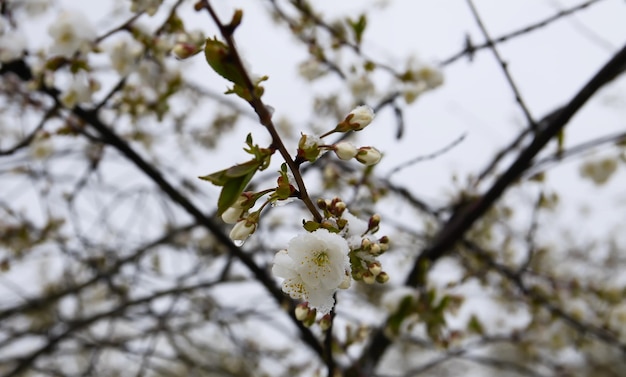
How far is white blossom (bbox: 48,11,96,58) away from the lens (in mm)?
1487

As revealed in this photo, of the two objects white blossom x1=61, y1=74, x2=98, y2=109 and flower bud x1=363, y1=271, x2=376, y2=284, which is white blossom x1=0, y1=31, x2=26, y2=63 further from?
flower bud x1=363, y1=271, x2=376, y2=284

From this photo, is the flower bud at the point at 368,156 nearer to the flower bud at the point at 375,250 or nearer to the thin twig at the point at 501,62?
the flower bud at the point at 375,250

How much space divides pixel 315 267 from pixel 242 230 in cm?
13

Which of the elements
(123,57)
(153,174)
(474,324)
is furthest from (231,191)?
(474,324)

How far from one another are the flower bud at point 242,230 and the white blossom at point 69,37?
3.64 feet

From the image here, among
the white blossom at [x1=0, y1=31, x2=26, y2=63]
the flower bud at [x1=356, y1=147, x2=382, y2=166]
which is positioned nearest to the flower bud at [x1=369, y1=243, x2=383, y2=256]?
the flower bud at [x1=356, y1=147, x2=382, y2=166]

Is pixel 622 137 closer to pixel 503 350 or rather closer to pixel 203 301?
pixel 203 301

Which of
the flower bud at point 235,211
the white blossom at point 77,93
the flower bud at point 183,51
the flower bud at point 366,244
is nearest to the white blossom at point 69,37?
the white blossom at point 77,93

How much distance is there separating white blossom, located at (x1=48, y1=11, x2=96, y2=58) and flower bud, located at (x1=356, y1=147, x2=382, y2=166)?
115 centimetres

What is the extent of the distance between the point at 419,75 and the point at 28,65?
4.67 ft

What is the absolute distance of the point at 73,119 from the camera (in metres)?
1.78

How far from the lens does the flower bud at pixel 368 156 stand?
0.76 meters

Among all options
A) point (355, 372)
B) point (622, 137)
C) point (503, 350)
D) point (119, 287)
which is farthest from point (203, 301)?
point (503, 350)

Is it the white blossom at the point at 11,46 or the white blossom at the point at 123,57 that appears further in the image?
the white blossom at the point at 123,57
